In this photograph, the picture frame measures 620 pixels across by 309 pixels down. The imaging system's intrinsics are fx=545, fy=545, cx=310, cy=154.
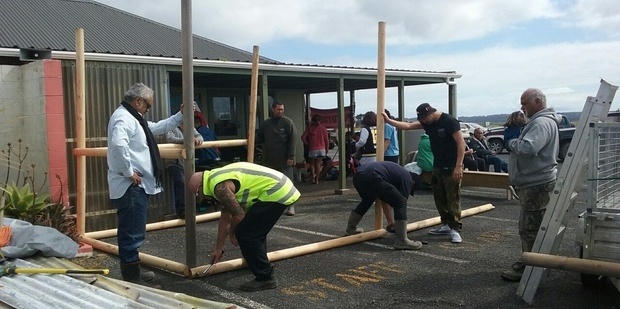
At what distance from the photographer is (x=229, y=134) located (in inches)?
538

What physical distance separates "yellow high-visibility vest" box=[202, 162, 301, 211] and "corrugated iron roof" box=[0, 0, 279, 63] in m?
5.34

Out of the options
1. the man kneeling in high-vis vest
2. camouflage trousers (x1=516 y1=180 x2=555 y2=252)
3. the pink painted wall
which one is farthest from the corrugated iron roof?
camouflage trousers (x1=516 y1=180 x2=555 y2=252)

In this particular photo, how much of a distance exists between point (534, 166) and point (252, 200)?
257 cm

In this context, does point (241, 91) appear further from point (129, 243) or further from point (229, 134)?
point (129, 243)

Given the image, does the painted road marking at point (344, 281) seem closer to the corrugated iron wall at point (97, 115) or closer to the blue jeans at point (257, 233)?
the blue jeans at point (257, 233)

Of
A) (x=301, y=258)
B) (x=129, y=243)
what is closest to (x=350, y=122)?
(x=301, y=258)

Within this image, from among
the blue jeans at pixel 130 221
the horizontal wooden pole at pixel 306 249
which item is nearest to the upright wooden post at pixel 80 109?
the blue jeans at pixel 130 221

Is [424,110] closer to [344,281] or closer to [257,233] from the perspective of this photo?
[344,281]

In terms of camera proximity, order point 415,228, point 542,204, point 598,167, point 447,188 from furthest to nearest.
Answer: point 415,228
point 447,188
point 542,204
point 598,167

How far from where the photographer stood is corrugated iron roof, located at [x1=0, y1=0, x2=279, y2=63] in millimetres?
10031

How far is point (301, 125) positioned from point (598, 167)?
37.0ft

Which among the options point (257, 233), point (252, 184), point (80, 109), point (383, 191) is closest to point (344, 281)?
point (257, 233)

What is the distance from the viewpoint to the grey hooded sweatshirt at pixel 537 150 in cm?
484

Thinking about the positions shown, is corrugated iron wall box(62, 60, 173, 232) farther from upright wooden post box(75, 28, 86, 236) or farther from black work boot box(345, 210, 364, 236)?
black work boot box(345, 210, 364, 236)
